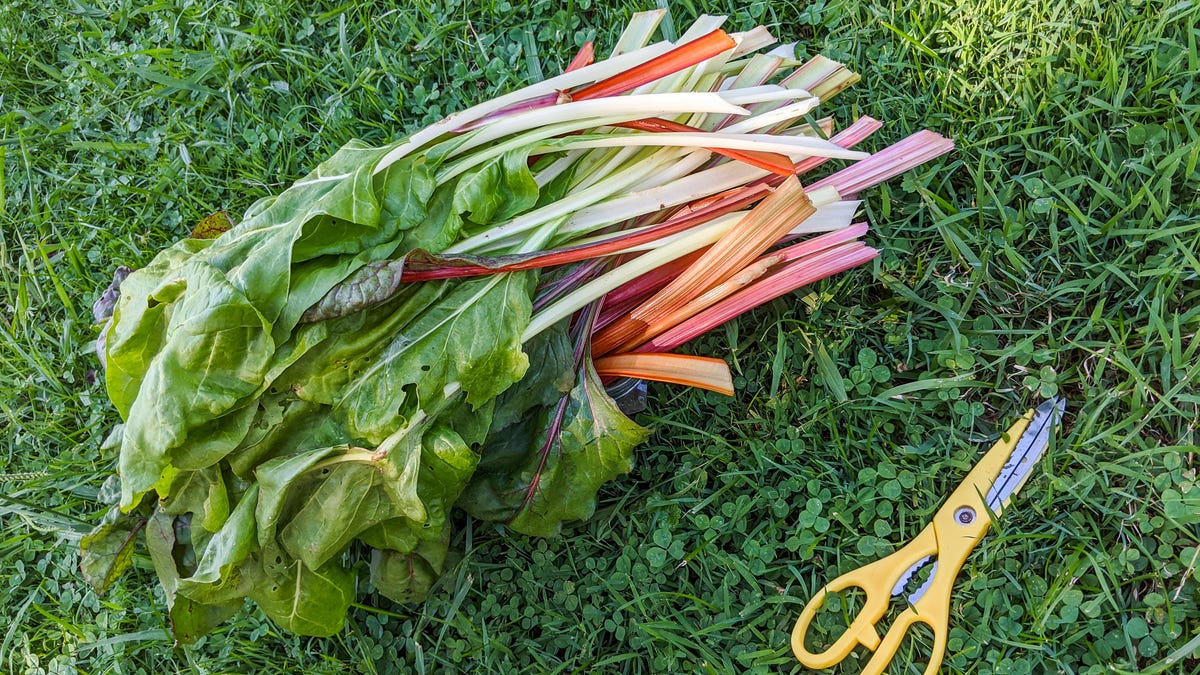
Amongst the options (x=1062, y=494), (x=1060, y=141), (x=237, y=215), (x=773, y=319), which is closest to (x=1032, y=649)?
(x=1062, y=494)

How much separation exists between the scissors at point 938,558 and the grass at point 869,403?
0.17ft

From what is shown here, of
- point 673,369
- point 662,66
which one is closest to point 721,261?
point 673,369

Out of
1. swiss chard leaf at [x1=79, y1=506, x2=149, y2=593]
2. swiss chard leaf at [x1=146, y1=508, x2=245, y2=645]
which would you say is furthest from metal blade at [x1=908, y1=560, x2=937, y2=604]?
swiss chard leaf at [x1=79, y1=506, x2=149, y2=593]

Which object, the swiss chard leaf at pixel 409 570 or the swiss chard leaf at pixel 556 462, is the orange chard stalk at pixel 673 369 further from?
the swiss chard leaf at pixel 409 570

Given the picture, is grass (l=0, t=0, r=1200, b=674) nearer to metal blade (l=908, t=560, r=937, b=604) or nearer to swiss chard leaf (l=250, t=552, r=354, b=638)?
metal blade (l=908, t=560, r=937, b=604)

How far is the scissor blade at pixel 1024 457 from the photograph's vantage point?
2.28 m

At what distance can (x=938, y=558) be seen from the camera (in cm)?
227

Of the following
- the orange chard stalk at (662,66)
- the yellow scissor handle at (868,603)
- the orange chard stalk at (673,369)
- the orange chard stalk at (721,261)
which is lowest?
the yellow scissor handle at (868,603)

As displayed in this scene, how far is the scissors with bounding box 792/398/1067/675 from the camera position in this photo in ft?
7.34

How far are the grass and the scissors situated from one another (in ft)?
0.17

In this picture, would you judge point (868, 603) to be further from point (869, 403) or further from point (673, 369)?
point (673, 369)

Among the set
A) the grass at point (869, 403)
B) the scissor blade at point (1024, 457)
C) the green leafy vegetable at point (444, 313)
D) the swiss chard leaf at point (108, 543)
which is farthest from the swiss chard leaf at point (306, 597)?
the scissor blade at point (1024, 457)

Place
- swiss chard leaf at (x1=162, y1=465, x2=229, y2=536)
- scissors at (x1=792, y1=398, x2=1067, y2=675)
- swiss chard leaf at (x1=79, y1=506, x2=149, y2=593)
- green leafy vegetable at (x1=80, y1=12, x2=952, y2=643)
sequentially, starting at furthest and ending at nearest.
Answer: swiss chard leaf at (x1=79, y1=506, x2=149, y2=593) → scissors at (x1=792, y1=398, x2=1067, y2=675) → swiss chard leaf at (x1=162, y1=465, x2=229, y2=536) → green leafy vegetable at (x1=80, y1=12, x2=952, y2=643)

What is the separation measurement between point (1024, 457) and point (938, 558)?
34cm
